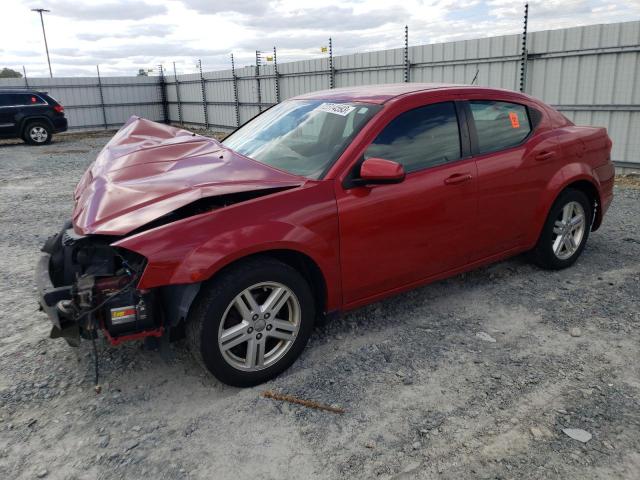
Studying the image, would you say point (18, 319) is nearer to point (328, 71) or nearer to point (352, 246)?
point (352, 246)

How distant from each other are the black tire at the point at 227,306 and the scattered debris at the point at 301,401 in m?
0.12

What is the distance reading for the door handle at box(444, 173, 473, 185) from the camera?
359cm

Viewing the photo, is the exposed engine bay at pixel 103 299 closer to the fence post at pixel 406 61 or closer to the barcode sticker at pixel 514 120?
the barcode sticker at pixel 514 120

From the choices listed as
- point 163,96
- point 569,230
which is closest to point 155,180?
point 569,230

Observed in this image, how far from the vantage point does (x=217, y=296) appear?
2740mm

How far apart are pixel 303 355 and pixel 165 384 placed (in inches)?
34.5

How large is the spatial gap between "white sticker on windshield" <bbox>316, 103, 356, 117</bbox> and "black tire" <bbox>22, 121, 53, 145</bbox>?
670 inches

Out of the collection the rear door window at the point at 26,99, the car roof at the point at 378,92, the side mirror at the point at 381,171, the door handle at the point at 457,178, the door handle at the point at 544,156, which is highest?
the car roof at the point at 378,92

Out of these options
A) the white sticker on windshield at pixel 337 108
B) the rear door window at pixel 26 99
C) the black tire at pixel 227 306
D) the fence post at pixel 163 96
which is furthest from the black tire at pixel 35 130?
the black tire at pixel 227 306

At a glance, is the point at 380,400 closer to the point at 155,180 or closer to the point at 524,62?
the point at 155,180

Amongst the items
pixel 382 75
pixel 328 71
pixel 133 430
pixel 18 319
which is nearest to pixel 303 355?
pixel 133 430

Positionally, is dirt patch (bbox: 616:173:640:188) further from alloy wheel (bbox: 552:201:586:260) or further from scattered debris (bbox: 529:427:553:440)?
scattered debris (bbox: 529:427:553:440)

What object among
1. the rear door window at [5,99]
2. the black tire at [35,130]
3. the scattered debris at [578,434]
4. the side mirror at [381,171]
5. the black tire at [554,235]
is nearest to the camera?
the scattered debris at [578,434]

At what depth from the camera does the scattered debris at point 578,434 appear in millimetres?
2514
